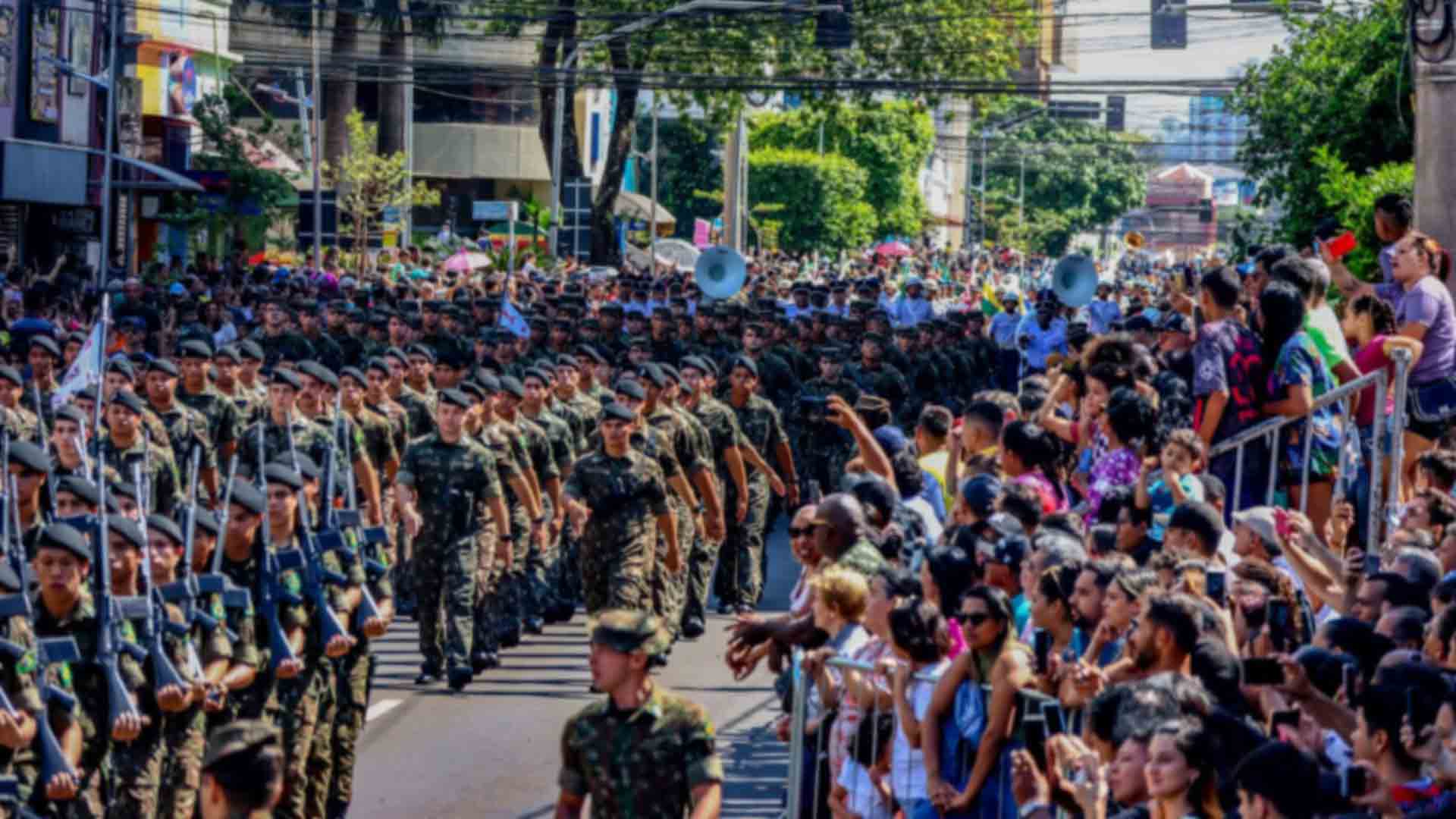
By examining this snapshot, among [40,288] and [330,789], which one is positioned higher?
[40,288]

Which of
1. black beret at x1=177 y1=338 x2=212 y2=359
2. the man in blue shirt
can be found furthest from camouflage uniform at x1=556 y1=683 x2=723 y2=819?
the man in blue shirt

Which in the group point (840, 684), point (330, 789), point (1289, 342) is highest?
point (1289, 342)

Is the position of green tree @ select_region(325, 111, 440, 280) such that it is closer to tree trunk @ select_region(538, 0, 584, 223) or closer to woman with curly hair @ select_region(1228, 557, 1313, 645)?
tree trunk @ select_region(538, 0, 584, 223)

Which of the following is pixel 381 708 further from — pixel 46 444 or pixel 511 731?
pixel 46 444

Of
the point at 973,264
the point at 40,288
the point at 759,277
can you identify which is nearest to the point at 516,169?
the point at 973,264

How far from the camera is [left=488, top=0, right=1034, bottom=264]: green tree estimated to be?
47.8 m

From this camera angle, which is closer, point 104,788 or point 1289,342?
point 104,788

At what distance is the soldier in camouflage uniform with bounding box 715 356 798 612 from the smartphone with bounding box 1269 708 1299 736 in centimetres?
1074

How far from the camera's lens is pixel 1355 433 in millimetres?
11977

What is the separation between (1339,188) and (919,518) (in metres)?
7.76

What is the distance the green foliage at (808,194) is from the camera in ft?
240

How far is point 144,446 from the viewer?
1477 cm

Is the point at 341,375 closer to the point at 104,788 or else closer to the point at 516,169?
the point at 104,788

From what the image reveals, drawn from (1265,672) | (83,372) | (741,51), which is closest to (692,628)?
(83,372)
